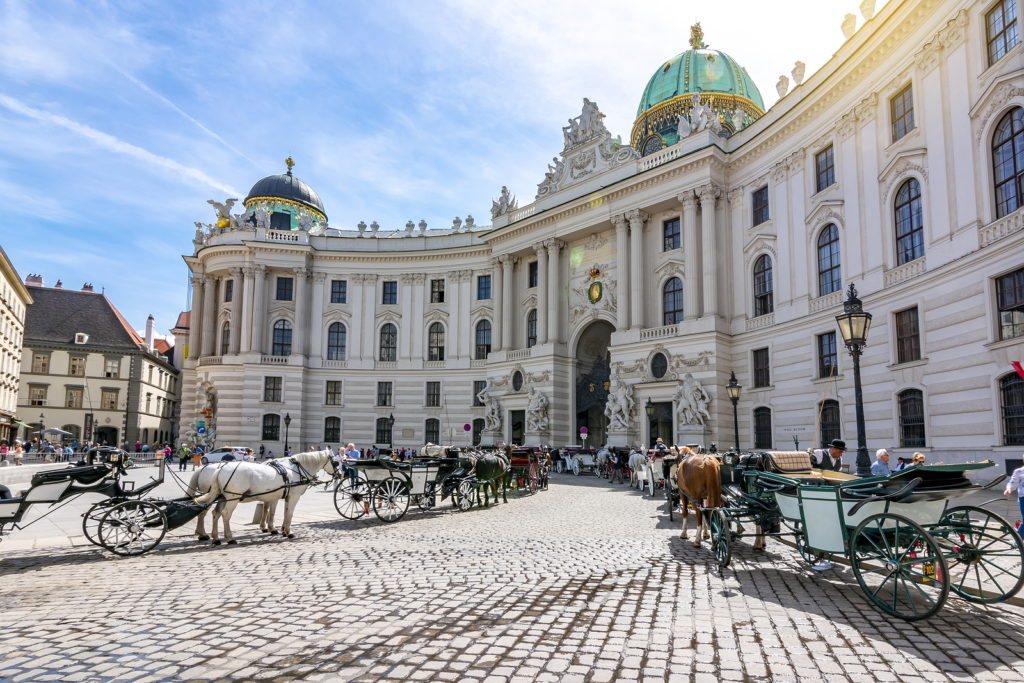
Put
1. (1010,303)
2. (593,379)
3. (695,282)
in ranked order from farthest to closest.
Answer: (593,379) < (695,282) < (1010,303)

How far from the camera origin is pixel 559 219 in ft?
134

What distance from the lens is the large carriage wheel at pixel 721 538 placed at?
28.7ft

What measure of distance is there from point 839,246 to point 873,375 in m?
5.76

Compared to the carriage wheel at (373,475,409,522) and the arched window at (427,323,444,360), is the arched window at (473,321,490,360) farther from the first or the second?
the carriage wheel at (373,475,409,522)

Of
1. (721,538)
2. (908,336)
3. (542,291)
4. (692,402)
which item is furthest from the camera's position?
(542,291)

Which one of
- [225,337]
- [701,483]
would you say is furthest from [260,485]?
[225,337]

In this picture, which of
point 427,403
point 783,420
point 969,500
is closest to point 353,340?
point 427,403

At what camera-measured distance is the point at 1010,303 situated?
58.1ft

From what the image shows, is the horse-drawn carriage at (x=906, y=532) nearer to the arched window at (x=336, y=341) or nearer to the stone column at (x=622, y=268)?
the stone column at (x=622, y=268)

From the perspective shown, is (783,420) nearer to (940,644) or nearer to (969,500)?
(969,500)

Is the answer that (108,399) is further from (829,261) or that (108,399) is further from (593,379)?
(829,261)

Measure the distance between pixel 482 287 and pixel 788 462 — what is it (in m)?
38.9

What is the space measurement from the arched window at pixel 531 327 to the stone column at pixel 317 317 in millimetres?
16374

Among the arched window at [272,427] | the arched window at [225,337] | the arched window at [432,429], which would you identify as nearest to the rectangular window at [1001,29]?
the arched window at [432,429]
